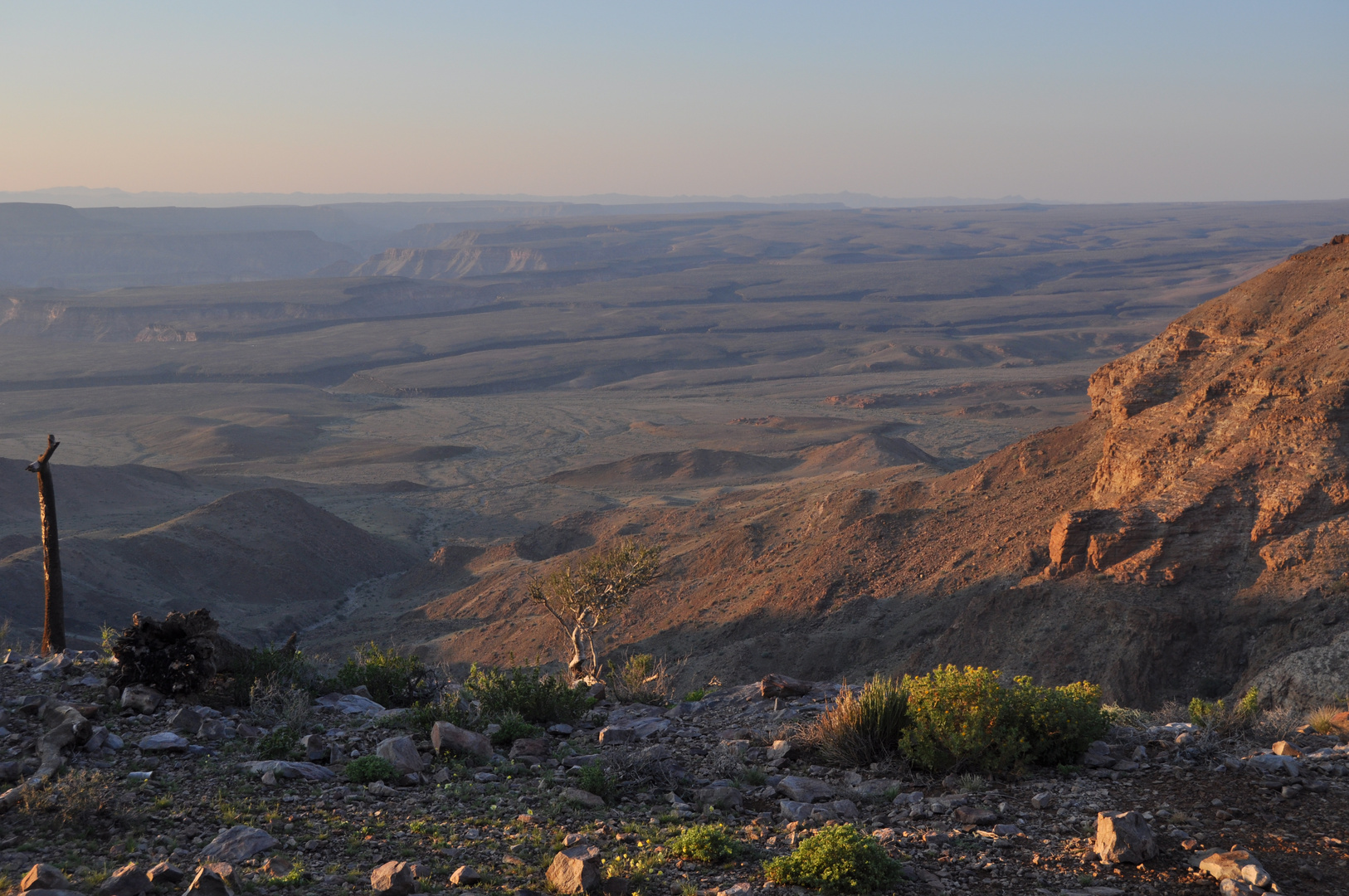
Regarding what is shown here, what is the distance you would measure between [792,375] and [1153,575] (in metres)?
A: 84.8

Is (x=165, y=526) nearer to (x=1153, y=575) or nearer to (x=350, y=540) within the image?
(x=350, y=540)

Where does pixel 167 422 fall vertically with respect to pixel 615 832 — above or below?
below

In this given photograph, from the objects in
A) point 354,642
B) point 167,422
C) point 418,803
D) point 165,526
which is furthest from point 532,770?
point 167,422

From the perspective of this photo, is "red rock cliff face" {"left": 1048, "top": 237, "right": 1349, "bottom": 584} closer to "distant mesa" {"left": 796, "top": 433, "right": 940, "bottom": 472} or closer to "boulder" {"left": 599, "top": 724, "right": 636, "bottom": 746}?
"boulder" {"left": 599, "top": 724, "right": 636, "bottom": 746}

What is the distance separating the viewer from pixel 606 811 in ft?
24.7

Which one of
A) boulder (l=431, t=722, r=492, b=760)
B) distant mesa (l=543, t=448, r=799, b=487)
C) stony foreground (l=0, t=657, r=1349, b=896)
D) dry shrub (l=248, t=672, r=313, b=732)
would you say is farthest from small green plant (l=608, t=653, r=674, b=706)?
distant mesa (l=543, t=448, r=799, b=487)

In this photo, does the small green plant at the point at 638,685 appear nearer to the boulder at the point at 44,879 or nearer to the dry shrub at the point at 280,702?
the dry shrub at the point at 280,702

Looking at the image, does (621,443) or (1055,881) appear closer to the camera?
(1055,881)

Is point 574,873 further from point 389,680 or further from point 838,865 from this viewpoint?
point 389,680

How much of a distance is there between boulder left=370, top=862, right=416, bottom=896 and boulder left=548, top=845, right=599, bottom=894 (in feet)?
2.73

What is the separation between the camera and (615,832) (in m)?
7.04

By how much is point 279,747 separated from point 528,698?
244 cm

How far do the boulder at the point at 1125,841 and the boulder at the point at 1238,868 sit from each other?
31 centimetres

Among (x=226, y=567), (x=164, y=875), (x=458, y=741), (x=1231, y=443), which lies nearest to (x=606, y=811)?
(x=458, y=741)
